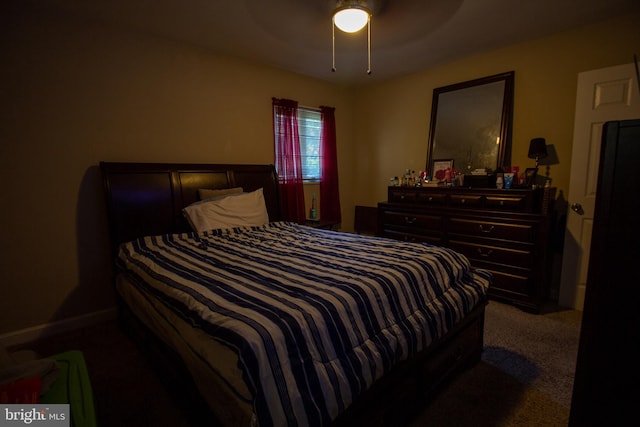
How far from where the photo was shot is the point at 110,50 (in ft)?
7.94

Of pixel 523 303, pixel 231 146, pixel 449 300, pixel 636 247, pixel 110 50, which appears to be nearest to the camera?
pixel 636 247

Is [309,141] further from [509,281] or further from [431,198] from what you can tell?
[509,281]

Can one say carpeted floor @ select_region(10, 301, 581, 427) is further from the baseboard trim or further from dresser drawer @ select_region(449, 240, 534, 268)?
dresser drawer @ select_region(449, 240, 534, 268)

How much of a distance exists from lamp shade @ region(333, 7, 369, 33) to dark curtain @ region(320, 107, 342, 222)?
73.0 inches

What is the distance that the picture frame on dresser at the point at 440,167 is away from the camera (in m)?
3.39

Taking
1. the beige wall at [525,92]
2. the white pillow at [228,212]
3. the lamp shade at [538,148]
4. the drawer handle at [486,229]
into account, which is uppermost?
the beige wall at [525,92]

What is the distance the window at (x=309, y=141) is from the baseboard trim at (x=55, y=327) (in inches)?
101

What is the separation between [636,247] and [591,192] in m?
2.31

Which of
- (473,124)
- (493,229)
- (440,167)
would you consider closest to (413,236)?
(493,229)

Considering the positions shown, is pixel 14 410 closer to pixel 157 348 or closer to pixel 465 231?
pixel 157 348

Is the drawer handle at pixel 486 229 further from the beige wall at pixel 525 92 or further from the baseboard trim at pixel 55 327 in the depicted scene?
the baseboard trim at pixel 55 327

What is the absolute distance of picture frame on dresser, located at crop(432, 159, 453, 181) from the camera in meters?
3.39

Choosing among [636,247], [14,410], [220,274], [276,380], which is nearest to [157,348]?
[220,274]

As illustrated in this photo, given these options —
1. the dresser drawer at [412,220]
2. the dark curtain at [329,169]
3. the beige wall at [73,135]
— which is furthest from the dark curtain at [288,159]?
the dresser drawer at [412,220]
